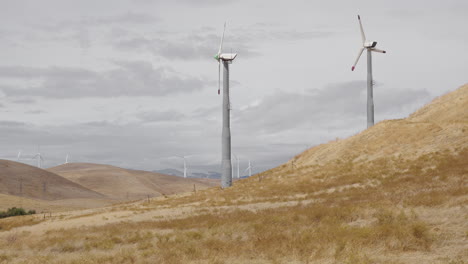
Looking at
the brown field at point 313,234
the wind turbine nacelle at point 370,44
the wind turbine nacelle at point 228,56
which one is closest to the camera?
the brown field at point 313,234

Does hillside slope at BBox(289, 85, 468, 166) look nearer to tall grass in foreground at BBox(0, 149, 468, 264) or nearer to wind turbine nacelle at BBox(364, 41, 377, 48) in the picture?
wind turbine nacelle at BBox(364, 41, 377, 48)

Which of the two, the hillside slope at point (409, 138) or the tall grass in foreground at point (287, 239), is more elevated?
the hillside slope at point (409, 138)

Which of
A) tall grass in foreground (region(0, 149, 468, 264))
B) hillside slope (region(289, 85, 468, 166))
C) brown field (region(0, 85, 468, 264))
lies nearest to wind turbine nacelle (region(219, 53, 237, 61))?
hillside slope (region(289, 85, 468, 166))

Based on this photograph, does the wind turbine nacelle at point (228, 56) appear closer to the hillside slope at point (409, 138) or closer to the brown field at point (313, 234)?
the hillside slope at point (409, 138)

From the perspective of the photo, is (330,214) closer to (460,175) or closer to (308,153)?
(460,175)

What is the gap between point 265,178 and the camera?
81938mm

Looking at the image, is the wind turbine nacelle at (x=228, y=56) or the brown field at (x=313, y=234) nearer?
the brown field at (x=313, y=234)

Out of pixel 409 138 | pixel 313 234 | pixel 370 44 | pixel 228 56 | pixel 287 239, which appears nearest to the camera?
pixel 287 239

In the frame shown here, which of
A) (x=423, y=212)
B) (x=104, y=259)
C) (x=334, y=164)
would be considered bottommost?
(x=104, y=259)

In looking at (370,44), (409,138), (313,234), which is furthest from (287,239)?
(370,44)

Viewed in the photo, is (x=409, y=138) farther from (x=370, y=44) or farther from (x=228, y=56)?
(x=228, y=56)

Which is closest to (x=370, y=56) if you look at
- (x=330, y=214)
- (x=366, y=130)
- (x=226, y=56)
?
(x=366, y=130)

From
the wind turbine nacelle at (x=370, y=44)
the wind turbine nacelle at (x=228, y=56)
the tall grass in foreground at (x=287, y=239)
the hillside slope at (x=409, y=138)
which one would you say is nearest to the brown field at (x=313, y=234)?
the tall grass in foreground at (x=287, y=239)

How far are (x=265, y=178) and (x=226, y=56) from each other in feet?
68.3
